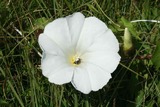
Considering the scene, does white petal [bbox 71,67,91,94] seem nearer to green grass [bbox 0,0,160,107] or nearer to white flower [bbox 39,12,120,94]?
white flower [bbox 39,12,120,94]

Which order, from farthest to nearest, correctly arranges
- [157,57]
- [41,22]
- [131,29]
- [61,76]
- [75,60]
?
1. [41,22]
2. [131,29]
3. [157,57]
4. [75,60]
5. [61,76]

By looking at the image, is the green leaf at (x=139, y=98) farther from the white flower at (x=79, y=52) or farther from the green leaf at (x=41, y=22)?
the green leaf at (x=41, y=22)

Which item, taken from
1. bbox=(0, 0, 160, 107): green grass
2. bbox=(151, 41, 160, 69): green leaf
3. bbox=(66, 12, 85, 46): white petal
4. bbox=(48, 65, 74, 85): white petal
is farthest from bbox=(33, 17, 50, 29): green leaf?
bbox=(151, 41, 160, 69): green leaf

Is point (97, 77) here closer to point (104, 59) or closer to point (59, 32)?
point (104, 59)

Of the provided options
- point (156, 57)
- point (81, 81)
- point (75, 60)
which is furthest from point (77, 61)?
point (156, 57)

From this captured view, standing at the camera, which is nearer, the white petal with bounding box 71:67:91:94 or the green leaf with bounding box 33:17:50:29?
the white petal with bounding box 71:67:91:94

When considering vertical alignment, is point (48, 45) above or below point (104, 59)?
above

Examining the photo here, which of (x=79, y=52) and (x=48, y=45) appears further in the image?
(x=79, y=52)

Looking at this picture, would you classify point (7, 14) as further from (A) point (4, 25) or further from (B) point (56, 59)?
(B) point (56, 59)
